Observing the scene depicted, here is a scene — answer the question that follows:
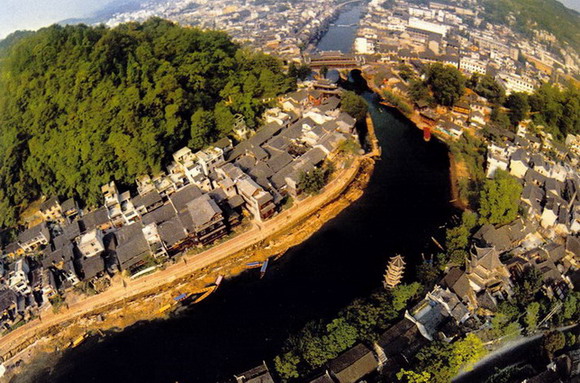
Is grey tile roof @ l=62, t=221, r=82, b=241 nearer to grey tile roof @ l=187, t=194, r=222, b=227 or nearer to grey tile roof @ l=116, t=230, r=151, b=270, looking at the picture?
grey tile roof @ l=116, t=230, r=151, b=270

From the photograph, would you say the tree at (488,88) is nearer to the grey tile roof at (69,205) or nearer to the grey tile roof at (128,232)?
the grey tile roof at (128,232)

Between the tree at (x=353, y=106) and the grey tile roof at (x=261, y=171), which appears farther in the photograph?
the tree at (x=353, y=106)

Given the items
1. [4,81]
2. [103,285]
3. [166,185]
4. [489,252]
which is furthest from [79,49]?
[489,252]

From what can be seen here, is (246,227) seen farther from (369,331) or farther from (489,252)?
(489,252)

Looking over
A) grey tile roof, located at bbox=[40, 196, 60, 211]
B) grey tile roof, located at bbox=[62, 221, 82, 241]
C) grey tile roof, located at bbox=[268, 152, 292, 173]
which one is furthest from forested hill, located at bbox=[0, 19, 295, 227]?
grey tile roof, located at bbox=[268, 152, 292, 173]

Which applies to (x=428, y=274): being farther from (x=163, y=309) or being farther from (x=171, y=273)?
(x=171, y=273)

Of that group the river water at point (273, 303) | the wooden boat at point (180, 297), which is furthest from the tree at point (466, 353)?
the wooden boat at point (180, 297)
